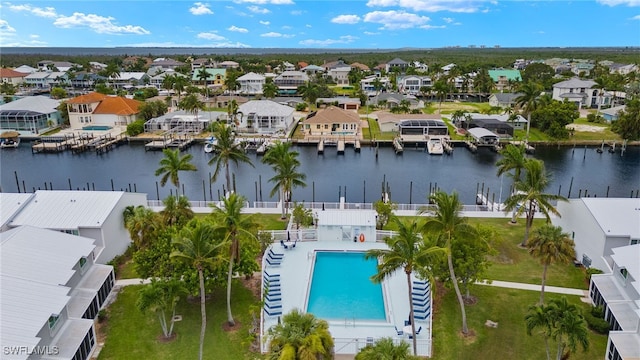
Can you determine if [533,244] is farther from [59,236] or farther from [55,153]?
[55,153]

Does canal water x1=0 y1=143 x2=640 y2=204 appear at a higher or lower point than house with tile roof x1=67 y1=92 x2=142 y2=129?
lower

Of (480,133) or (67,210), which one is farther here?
(480,133)

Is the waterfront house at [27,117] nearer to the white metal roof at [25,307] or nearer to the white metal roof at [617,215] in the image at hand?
the white metal roof at [25,307]

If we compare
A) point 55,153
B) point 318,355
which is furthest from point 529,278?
point 55,153

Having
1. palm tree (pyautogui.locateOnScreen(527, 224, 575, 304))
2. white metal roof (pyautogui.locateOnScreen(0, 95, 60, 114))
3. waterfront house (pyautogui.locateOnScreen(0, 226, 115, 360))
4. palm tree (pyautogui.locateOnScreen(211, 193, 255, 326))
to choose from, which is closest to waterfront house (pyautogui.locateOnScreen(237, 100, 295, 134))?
white metal roof (pyautogui.locateOnScreen(0, 95, 60, 114))

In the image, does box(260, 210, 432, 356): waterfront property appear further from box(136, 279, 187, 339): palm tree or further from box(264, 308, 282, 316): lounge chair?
box(136, 279, 187, 339): palm tree

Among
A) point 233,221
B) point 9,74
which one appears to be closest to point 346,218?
point 233,221

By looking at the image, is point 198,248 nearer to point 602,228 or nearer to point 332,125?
point 602,228
